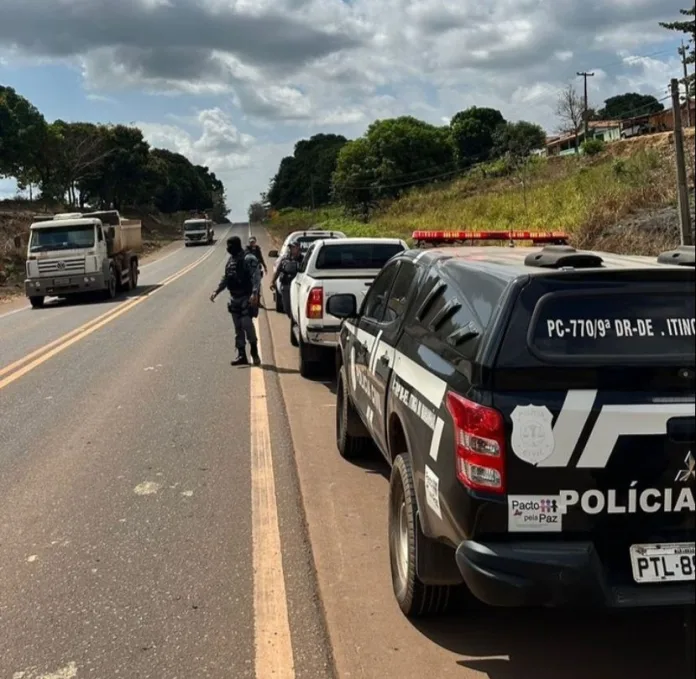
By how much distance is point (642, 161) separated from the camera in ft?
80.3

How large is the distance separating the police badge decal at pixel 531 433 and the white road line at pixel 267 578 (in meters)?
1.44

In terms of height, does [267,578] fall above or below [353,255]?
below

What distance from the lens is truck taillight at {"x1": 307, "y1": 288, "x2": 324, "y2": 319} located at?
9.27m

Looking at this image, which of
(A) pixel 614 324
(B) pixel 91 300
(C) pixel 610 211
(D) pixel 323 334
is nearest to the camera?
(A) pixel 614 324

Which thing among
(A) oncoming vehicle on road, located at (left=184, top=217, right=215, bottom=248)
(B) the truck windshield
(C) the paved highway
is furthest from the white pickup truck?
(A) oncoming vehicle on road, located at (left=184, top=217, right=215, bottom=248)

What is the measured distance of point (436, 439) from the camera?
11.1ft

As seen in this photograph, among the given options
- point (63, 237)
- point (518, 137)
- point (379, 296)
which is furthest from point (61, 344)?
point (518, 137)

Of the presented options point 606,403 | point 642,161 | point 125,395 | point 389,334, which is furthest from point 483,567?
point 642,161

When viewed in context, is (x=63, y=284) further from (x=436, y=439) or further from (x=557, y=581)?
(x=557, y=581)

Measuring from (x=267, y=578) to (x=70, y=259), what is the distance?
62.4 feet

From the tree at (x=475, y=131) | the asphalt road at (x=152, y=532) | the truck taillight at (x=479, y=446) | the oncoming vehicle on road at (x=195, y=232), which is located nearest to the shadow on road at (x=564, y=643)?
the asphalt road at (x=152, y=532)

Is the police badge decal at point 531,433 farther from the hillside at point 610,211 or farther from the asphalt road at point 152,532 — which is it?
the hillside at point 610,211

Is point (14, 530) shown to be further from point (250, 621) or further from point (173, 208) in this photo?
point (173, 208)

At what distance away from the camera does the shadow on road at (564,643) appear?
3389mm
